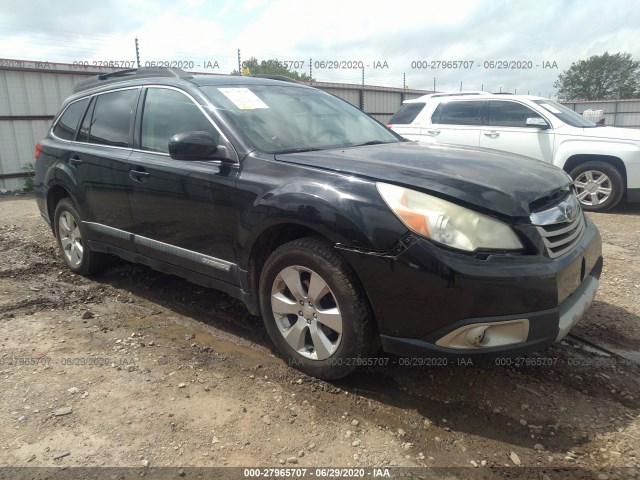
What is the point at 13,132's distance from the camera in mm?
10023

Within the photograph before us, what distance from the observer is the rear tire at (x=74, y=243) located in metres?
4.43

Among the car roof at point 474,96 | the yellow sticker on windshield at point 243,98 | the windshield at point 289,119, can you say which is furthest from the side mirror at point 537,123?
the yellow sticker on windshield at point 243,98

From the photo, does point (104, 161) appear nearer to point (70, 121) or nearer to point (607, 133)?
point (70, 121)

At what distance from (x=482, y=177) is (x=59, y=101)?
34.5 ft

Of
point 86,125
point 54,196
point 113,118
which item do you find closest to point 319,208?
point 113,118

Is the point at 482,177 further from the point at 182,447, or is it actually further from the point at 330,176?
the point at 182,447

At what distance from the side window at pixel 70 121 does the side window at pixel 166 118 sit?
1.14m

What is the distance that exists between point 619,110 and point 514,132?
787 inches

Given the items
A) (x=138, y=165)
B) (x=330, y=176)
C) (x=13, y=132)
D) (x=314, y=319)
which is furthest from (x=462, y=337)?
Result: (x=13, y=132)

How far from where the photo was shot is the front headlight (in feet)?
7.38

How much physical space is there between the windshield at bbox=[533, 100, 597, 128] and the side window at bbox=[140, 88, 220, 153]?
20.5ft

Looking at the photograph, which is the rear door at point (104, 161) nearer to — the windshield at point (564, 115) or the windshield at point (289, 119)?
the windshield at point (289, 119)

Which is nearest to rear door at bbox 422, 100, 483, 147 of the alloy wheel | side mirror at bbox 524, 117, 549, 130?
side mirror at bbox 524, 117, 549, 130

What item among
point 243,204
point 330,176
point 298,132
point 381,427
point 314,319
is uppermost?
point 298,132
